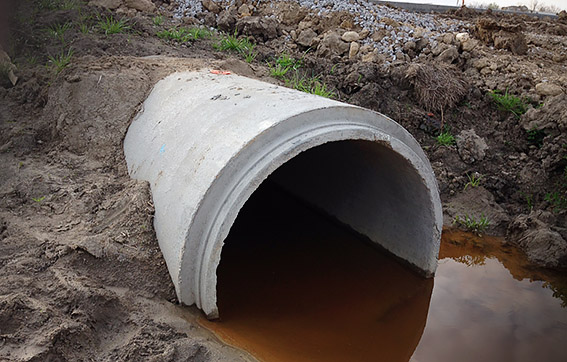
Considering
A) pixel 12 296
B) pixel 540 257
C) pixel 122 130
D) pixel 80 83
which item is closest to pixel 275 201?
pixel 122 130

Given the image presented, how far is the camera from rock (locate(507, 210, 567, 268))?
12.5ft

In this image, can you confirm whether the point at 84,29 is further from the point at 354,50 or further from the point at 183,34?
the point at 354,50

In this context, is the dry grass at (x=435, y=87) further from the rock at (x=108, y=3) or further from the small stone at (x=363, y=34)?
the rock at (x=108, y=3)

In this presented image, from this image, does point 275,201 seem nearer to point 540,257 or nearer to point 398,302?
point 398,302

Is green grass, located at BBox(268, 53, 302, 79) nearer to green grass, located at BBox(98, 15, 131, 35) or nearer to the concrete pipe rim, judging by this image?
green grass, located at BBox(98, 15, 131, 35)

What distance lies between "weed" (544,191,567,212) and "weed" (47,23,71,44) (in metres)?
5.11

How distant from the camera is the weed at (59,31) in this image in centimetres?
533

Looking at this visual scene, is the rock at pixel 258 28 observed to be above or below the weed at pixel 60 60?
above

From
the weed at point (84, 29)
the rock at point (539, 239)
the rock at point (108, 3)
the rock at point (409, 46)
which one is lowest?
the rock at point (539, 239)

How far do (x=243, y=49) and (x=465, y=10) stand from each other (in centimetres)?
508

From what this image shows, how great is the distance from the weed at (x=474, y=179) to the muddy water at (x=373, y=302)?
628 mm

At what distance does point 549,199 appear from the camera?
442 centimetres

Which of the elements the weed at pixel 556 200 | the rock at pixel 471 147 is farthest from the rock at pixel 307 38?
the weed at pixel 556 200

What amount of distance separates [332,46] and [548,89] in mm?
2445
